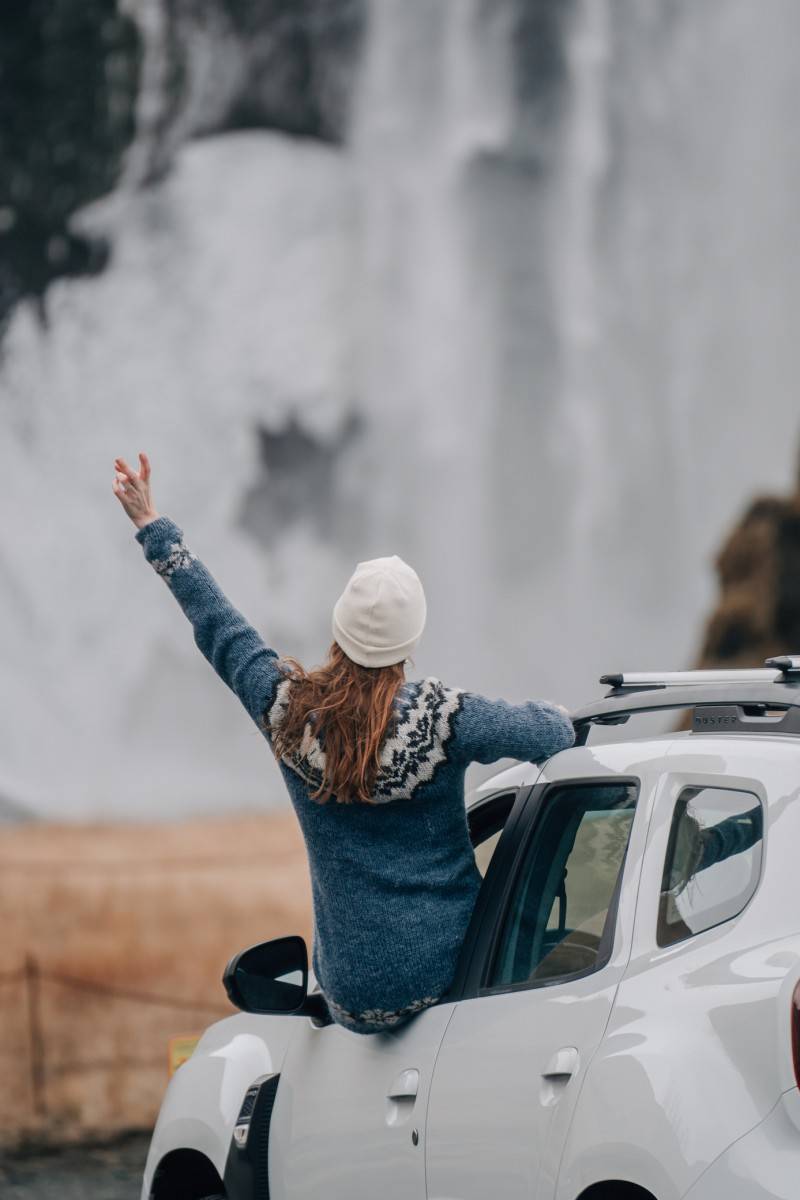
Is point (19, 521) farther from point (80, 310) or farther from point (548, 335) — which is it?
point (548, 335)

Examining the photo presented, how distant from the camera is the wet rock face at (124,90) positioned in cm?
1050

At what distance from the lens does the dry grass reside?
975 cm

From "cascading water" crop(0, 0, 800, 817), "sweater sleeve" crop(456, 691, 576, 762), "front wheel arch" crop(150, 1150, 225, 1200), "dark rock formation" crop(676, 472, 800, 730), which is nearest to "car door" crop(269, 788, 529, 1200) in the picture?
"sweater sleeve" crop(456, 691, 576, 762)

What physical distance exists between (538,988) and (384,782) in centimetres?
51

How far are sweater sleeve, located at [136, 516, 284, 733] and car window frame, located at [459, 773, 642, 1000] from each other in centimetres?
58

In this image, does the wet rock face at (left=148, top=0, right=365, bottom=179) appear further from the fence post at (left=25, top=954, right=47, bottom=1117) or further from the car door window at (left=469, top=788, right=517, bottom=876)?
the car door window at (left=469, top=788, right=517, bottom=876)

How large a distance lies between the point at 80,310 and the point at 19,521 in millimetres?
1270

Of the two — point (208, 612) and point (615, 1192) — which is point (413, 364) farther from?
point (615, 1192)

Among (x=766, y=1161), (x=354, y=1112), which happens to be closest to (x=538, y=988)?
(x=354, y=1112)

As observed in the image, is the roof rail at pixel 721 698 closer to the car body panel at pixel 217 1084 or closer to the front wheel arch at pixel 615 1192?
the front wheel arch at pixel 615 1192

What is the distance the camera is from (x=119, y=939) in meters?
9.94

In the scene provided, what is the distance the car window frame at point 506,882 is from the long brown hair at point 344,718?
1.20 feet

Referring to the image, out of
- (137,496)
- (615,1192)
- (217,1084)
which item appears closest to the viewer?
(615,1192)

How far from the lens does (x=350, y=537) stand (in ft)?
35.2
